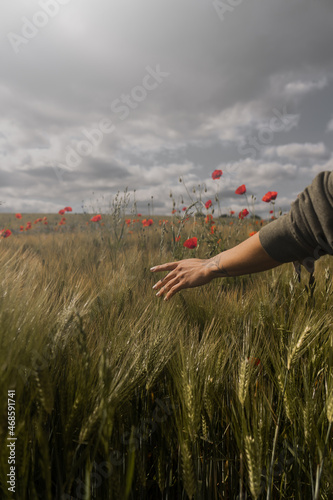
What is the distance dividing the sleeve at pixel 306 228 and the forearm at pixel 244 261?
33 millimetres

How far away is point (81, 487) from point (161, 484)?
190mm

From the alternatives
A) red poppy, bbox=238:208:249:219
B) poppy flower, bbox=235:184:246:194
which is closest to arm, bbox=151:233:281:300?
red poppy, bbox=238:208:249:219

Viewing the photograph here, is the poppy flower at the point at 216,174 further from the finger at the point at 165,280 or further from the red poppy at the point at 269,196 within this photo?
the finger at the point at 165,280

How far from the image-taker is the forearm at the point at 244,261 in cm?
117

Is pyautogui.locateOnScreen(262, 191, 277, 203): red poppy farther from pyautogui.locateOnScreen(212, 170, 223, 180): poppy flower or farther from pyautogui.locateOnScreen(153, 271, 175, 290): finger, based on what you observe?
pyautogui.locateOnScreen(153, 271, 175, 290): finger

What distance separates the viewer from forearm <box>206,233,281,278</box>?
1.17 m

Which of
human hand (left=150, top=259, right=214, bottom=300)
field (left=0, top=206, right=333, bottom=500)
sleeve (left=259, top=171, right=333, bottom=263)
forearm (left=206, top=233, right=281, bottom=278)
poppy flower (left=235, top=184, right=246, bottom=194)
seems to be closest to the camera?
field (left=0, top=206, right=333, bottom=500)

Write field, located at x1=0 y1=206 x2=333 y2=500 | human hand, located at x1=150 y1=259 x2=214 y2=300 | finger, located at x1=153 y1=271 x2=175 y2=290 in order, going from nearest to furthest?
1. field, located at x1=0 y1=206 x2=333 y2=500
2. human hand, located at x1=150 y1=259 x2=214 y2=300
3. finger, located at x1=153 y1=271 x2=175 y2=290

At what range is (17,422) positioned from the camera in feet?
1.92

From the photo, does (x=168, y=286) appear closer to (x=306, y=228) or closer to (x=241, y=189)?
(x=306, y=228)

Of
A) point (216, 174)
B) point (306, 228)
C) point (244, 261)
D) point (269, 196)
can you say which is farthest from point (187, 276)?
point (269, 196)

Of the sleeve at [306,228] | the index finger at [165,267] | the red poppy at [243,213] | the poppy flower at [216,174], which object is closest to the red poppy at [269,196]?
the red poppy at [243,213]

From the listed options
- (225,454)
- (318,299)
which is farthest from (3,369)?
(318,299)

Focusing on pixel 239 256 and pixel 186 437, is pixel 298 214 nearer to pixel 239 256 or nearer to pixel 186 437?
pixel 239 256
